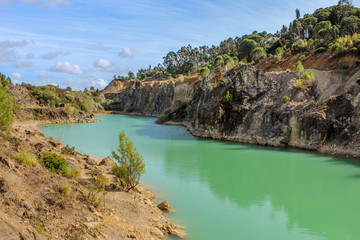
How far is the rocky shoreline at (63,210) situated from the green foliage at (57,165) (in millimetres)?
441

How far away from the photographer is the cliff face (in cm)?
2783

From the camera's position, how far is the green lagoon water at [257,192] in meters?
11.8

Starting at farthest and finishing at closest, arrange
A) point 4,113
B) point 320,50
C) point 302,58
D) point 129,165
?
point 302,58 → point 320,50 → point 4,113 → point 129,165

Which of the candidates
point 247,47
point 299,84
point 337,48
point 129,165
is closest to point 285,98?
point 299,84

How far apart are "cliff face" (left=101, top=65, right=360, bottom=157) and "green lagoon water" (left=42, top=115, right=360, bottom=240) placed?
2606 millimetres

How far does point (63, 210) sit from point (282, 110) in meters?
27.5

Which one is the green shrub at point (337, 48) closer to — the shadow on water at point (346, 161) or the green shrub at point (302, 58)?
the green shrub at point (302, 58)

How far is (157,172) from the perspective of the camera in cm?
2100

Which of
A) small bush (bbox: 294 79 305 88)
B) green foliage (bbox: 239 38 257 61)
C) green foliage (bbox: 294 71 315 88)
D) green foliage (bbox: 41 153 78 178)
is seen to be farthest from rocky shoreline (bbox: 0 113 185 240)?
green foliage (bbox: 239 38 257 61)

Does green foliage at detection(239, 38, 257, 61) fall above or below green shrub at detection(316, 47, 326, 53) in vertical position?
above

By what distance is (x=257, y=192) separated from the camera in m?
16.4

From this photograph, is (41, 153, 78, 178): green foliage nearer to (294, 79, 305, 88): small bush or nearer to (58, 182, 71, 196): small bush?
(58, 182, 71, 196): small bush

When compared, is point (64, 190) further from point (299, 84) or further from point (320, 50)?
point (320, 50)

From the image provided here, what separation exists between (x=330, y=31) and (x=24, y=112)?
59.0 m
